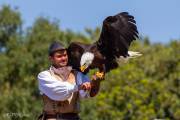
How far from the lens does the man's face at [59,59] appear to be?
9.24m

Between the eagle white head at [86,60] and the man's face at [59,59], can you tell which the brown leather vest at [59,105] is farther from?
the eagle white head at [86,60]

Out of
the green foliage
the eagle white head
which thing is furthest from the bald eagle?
the green foliage

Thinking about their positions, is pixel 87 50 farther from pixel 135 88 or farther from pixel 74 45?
pixel 135 88

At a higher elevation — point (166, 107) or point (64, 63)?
point (64, 63)

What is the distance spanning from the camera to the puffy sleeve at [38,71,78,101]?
8.98 m

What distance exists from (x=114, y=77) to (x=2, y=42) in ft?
26.5

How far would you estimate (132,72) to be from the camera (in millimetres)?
54156

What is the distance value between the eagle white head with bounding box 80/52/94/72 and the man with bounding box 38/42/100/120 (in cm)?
14

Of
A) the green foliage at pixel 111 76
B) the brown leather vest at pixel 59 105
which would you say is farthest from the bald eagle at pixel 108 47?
the green foliage at pixel 111 76

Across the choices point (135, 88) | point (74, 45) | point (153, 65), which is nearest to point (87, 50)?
point (74, 45)

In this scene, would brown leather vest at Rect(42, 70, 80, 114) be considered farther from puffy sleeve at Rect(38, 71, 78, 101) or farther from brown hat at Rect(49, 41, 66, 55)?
brown hat at Rect(49, 41, 66, 55)

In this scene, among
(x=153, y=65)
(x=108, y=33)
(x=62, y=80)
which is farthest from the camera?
(x=153, y=65)

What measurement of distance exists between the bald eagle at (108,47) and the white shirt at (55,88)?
1.28ft

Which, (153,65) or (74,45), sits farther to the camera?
(153,65)
